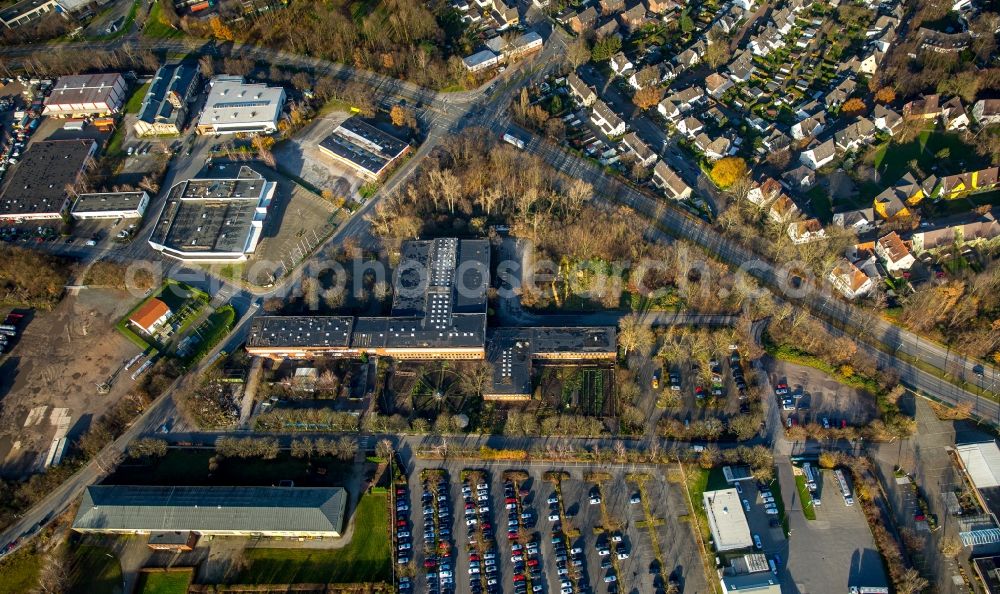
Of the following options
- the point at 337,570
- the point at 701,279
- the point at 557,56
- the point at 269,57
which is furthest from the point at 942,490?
the point at 269,57

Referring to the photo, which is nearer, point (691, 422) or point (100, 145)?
point (691, 422)

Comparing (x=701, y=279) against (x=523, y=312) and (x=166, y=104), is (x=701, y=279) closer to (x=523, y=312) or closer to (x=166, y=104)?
(x=523, y=312)

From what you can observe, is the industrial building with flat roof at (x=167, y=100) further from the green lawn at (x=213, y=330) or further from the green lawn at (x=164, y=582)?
the green lawn at (x=164, y=582)

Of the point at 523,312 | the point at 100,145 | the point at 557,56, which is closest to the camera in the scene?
the point at 523,312

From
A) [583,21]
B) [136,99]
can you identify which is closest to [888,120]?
[583,21]

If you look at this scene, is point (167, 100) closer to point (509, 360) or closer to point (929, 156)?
point (509, 360)

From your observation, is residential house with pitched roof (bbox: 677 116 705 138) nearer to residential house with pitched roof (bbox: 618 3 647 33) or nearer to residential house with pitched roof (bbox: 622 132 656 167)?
residential house with pitched roof (bbox: 622 132 656 167)
